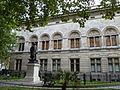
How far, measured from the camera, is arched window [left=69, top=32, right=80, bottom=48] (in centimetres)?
2286

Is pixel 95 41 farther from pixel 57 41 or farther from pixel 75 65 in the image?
pixel 57 41

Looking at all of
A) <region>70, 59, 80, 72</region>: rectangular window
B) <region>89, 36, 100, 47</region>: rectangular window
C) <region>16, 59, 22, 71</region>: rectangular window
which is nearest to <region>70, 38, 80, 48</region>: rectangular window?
<region>89, 36, 100, 47</region>: rectangular window

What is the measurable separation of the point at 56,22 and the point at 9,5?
672 inches

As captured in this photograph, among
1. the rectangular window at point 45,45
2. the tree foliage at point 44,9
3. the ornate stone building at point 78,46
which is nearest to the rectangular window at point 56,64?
the ornate stone building at point 78,46

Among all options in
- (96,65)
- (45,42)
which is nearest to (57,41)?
(45,42)

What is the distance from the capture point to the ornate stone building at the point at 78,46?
2012 cm

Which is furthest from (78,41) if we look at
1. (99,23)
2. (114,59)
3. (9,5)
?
(9,5)

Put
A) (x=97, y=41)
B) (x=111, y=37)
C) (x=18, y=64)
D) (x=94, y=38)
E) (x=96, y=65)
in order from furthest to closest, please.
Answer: (x=18, y=64), (x=94, y=38), (x=97, y=41), (x=96, y=65), (x=111, y=37)

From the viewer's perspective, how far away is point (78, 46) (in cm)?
2273

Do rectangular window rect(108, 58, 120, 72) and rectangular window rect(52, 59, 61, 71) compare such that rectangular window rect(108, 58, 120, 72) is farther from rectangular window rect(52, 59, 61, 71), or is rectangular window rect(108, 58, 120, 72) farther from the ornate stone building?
rectangular window rect(52, 59, 61, 71)

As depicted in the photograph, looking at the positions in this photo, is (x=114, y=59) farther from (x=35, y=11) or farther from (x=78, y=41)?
(x=35, y=11)

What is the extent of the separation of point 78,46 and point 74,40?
4.46 feet

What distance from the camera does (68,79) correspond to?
7812 mm

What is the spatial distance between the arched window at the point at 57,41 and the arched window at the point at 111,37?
856 centimetres
